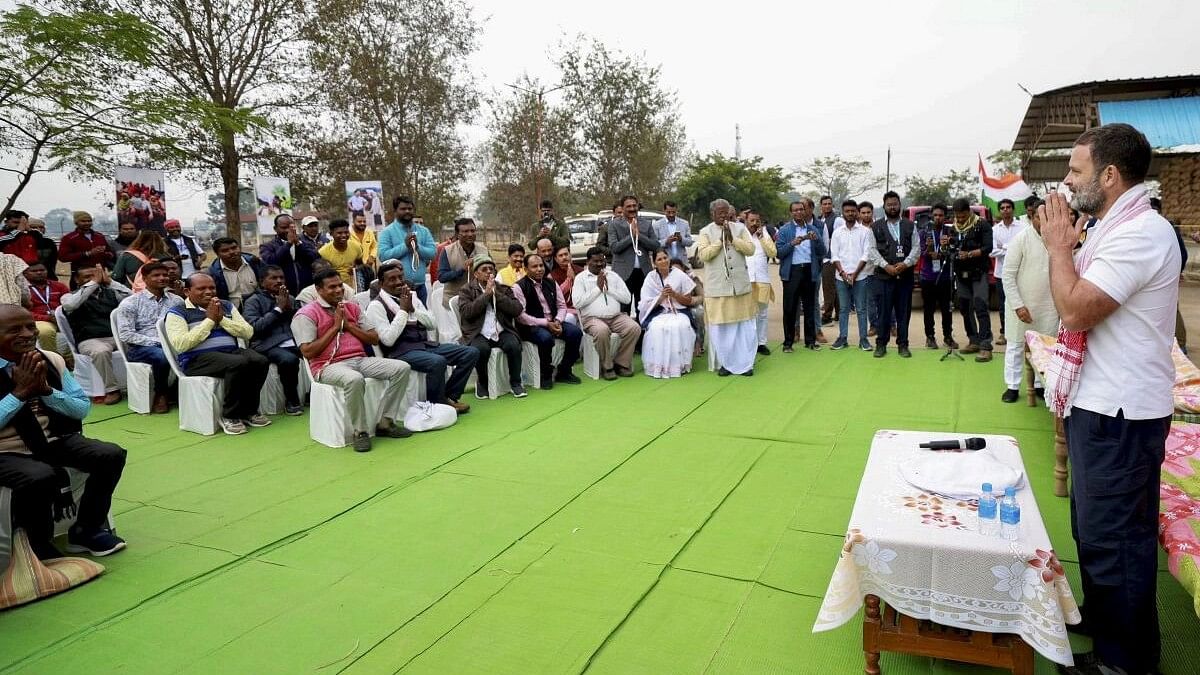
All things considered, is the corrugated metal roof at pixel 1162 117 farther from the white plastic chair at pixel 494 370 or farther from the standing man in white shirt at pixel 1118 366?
the standing man in white shirt at pixel 1118 366

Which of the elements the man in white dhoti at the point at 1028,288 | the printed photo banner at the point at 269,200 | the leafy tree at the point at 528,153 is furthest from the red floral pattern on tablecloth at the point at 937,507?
the leafy tree at the point at 528,153

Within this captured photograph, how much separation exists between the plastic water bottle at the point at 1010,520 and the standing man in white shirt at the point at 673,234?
6.20m

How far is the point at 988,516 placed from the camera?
7.95ft

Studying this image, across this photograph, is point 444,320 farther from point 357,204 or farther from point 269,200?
point 269,200

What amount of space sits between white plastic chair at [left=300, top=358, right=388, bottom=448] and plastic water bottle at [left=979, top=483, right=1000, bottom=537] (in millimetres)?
4044

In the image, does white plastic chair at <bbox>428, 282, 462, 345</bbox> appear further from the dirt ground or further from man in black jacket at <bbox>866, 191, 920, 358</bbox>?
man in black jacket at <bbox>866, 191, 920, 358</bbox>

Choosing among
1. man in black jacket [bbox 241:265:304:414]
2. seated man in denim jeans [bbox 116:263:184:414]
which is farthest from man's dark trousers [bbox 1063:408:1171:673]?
seated man in denim jeans [bbox 116:263:184:414]

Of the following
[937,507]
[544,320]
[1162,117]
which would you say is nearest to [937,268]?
[544,320]

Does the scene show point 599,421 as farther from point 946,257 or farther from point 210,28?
point 210,28

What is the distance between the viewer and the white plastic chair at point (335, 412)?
17.1 ft

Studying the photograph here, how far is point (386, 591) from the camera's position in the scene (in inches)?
123

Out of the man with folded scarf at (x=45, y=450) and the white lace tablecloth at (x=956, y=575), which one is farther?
the man with folded scarf at (x=45, y=450)

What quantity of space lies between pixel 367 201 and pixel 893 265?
7.63 metres

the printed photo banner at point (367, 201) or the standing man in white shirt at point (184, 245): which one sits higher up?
the printed photo banner at point (367, 201)
